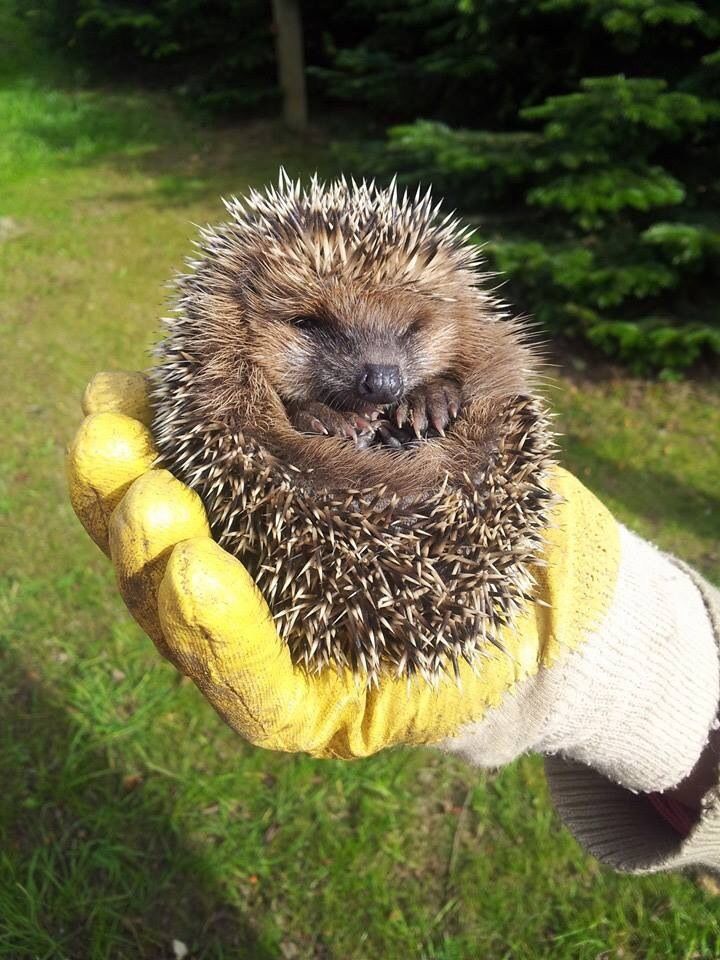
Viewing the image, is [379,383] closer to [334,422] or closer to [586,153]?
[334,422]

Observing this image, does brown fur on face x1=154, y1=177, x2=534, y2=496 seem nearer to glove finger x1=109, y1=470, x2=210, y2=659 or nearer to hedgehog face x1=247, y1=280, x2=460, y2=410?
hedgehog face x1=247, y1=280, x2=460, y2=410

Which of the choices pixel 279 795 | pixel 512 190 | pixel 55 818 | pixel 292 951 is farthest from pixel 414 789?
pixel 512 190

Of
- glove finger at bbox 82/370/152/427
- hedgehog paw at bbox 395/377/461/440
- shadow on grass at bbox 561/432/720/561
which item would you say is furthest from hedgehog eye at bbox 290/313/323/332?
shadow on grass at bbox 561/432/720/561

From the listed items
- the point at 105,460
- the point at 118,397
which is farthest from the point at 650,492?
the point at 105,460

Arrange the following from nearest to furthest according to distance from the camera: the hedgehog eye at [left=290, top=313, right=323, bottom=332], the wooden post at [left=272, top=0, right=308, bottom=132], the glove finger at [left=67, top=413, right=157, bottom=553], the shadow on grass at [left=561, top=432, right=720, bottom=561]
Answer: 1. the glove finger at [left=67, top=413, right=157, bottom=553]
2. the hedgehog eye at [left=290, top=313, right=323, bottom=332]
3. the shadow on grass at [left=561, top=432, right=720, bottom=561]
4. the wooden post at [left=272, top=0, right=308, bottom=132]

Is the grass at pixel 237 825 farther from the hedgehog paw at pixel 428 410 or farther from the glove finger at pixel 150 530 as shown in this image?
the hedgehog paw at pixel 428 410

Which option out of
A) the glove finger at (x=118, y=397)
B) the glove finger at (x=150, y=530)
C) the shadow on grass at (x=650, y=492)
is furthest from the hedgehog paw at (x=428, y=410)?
the shadow on grass at (x=650, y=492)
